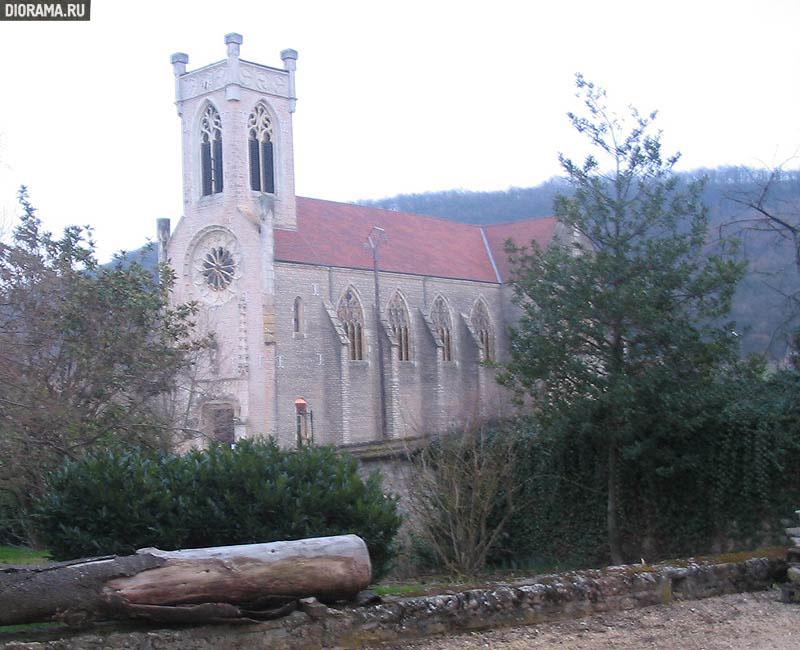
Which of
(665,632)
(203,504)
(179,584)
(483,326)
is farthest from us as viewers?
(483,326)

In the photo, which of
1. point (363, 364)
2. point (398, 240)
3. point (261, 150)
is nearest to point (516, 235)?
point (398, 240)

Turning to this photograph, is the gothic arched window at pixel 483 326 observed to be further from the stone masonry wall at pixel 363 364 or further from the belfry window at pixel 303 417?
the belfry window at pixel 303 417

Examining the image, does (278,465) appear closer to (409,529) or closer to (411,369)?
(409,529)

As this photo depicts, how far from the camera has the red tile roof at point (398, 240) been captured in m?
48.6

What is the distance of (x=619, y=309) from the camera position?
17.1 meters

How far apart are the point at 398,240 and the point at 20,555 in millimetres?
39264

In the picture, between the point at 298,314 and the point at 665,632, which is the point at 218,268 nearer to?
the point at 298,314

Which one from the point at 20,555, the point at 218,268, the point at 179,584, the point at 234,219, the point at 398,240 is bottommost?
the point at 20,555

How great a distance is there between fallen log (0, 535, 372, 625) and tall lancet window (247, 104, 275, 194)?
4118 centimetres

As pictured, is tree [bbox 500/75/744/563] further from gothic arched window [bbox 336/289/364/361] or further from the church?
gothic arched window [bbox 336/289/364/361]

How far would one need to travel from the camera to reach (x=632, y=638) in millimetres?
9242

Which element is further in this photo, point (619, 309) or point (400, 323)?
point (400, 323)

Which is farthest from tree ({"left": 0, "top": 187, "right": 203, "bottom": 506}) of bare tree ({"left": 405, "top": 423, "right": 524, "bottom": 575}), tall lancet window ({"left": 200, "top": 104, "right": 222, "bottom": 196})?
tall lancet window ({"left": 200, "top": 104, "right": 222, "bottom": 196})

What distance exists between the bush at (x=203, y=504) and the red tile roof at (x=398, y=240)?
34329 mm
